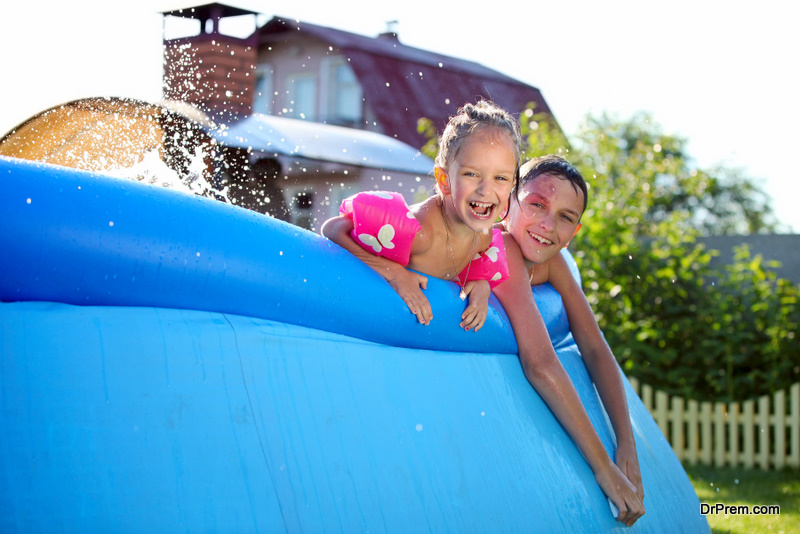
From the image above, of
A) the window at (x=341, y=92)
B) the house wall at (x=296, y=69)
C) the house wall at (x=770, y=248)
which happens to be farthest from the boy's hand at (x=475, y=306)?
the window at (x=341, y=92)

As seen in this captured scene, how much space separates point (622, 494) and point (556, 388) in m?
0.31

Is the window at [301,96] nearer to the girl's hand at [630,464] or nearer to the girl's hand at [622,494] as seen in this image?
the girl's hand at [630,464]

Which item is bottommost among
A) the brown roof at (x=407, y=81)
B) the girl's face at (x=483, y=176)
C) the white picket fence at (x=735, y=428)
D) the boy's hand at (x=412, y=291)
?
the white picket fence at (x=735, y=428)

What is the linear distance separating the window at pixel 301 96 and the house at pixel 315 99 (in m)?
0.03

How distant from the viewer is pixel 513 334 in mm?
2180

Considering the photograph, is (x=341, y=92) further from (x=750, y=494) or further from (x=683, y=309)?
(x=750, y=494)

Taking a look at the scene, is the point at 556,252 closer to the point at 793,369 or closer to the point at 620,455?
the point at 620,455

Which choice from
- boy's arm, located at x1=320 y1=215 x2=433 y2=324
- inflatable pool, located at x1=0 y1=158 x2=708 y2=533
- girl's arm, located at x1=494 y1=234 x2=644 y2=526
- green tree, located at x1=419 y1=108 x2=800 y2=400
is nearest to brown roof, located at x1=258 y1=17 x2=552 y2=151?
green tree, located at x1=419 y1=108 x2=800 y2=400

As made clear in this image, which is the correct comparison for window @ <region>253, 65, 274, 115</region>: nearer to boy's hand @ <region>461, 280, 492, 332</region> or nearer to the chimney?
the chimney

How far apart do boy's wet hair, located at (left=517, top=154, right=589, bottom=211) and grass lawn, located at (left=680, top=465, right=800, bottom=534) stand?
1.81m

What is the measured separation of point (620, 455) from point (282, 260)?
116cm

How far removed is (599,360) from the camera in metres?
2.51

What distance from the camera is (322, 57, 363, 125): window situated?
1486 cm

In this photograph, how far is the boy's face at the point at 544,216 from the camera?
7.91ft
